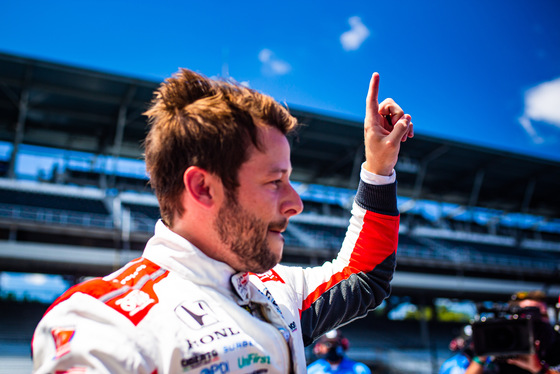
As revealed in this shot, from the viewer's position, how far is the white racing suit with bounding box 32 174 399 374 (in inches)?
30.0

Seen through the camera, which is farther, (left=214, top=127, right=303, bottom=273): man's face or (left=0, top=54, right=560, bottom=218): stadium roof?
(left=0, top=54, right=560, bottom=218): stadium roof

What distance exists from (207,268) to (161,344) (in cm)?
19

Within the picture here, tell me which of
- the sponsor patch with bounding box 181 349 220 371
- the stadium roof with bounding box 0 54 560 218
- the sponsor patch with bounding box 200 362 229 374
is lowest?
the sponsor patch with bounding box 200 362 229 374

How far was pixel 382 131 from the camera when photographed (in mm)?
1273

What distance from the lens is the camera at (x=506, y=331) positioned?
2.25 meters

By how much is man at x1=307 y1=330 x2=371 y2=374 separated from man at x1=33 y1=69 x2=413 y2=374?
4.51 metres

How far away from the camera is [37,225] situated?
10.5 metres

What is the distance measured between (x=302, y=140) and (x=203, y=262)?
14099 millimetres

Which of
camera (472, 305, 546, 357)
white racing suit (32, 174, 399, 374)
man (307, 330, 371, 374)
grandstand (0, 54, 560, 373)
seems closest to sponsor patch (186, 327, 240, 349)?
white racing suit (32, 174, 399, 374)

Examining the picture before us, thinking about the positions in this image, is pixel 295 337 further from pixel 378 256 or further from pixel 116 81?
pixel 116 81

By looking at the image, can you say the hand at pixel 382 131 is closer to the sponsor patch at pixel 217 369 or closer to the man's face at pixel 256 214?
the man's face at pixel 256 214

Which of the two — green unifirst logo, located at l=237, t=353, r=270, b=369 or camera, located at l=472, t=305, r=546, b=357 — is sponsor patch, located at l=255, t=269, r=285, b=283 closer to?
green unifirst logo, located at l=237, t=353, r=270, b=369

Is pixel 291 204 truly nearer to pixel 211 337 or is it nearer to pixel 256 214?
pixel 256 214

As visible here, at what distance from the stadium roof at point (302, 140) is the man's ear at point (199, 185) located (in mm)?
10451
